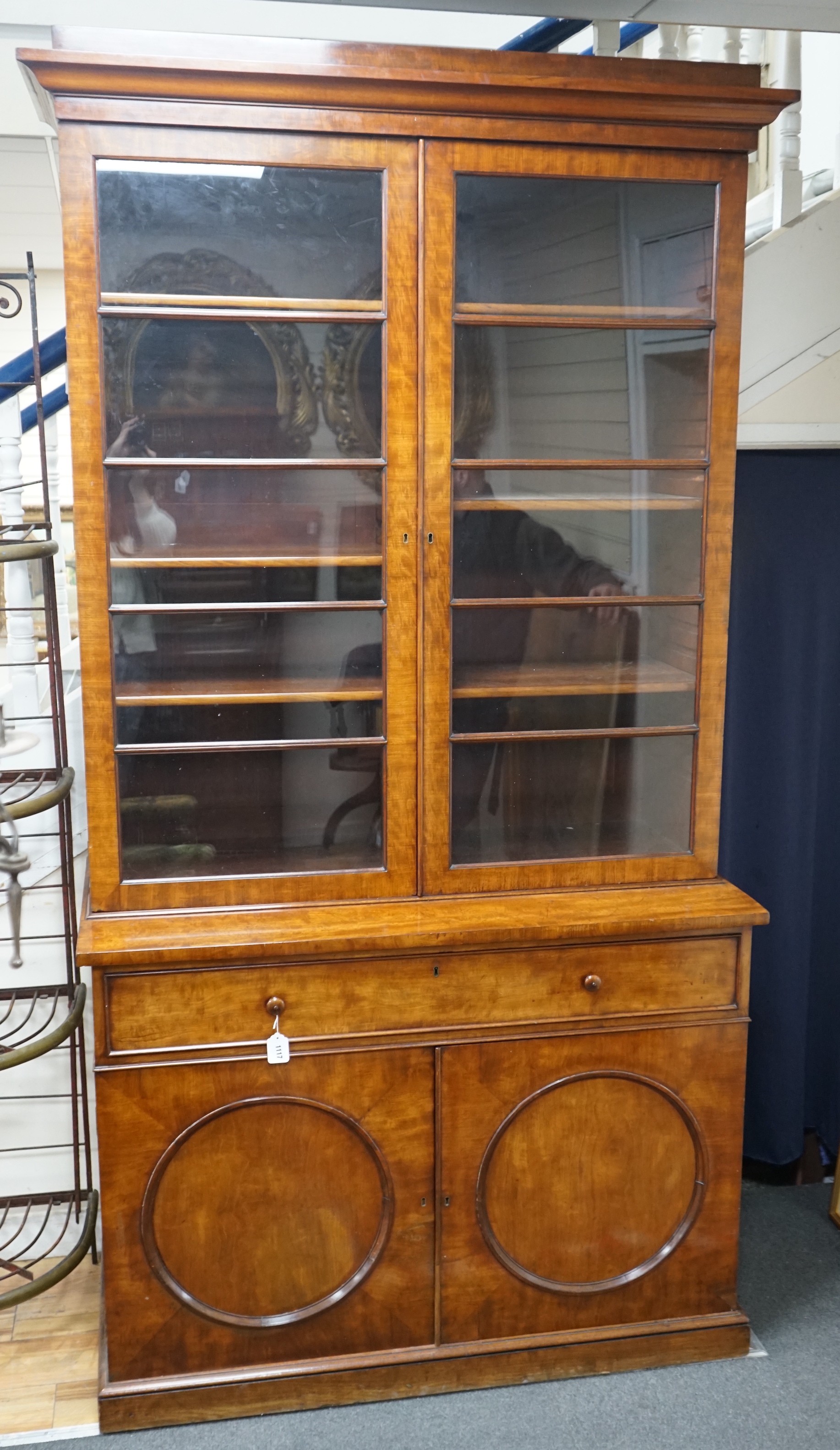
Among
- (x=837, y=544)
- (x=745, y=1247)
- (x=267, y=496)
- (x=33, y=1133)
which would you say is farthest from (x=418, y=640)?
(x=745, y=1247)

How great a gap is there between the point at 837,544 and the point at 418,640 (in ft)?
3.46

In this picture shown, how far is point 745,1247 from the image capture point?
2.39 meters

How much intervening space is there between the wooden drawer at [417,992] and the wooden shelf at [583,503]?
2.48 ft

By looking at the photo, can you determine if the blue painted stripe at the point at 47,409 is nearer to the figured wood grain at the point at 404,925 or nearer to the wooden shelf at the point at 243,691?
the wooden shelf at the point at 243,691

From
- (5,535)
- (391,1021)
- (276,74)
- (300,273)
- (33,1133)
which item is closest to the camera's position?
(276,74)

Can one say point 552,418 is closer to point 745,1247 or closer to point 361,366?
point 361,366

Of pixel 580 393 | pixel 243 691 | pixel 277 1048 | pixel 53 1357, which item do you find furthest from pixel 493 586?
pixel 53 1357

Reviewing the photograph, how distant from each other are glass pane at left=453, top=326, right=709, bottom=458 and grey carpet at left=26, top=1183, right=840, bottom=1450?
166 centimetres

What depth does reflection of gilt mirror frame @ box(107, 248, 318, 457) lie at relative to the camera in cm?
175

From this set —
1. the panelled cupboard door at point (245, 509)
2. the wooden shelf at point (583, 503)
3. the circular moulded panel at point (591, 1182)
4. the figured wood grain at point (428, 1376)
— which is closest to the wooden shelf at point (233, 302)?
the panelled cupboard door at point (245, 509)

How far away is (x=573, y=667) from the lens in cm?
200

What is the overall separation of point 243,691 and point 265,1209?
89 centimetres

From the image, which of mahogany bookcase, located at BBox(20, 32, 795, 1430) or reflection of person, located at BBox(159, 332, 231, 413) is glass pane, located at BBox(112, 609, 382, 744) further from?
reflection of person, located at BBox(159, 332, 231, 413)

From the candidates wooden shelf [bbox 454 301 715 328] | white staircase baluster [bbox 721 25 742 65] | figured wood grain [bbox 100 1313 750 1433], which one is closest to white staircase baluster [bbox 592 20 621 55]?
white staircase baluster [bbox 721 25 742 65]
